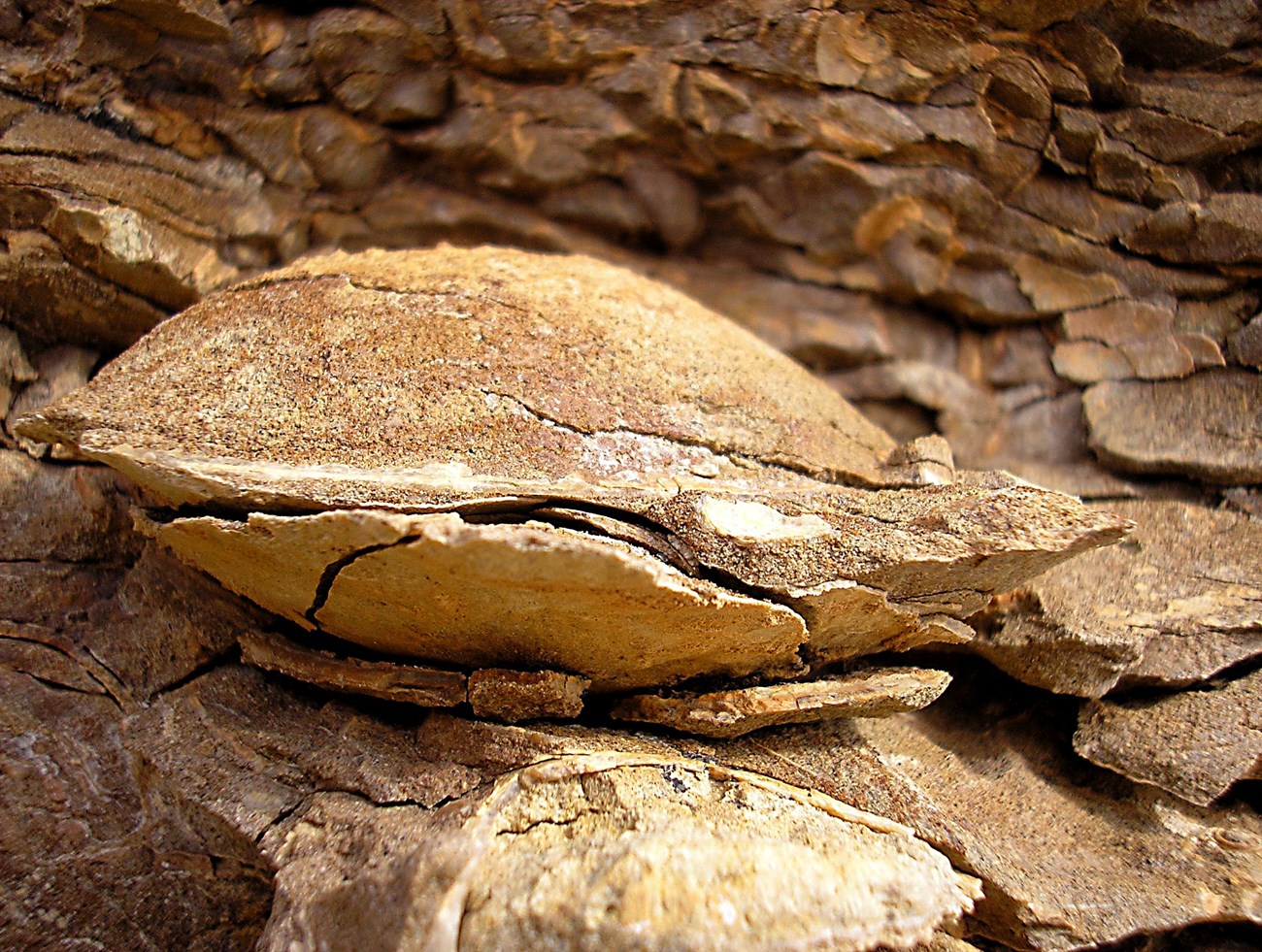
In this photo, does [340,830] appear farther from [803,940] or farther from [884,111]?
[884,111]

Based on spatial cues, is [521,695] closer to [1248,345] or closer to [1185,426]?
[1185,426]

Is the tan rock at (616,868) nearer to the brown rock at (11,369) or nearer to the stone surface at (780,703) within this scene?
the stone surface at (780,703)

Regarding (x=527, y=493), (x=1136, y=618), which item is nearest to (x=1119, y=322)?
(x=1136, y=618)

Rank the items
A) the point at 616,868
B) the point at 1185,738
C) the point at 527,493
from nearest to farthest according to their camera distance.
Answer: the point at 616,868 < the point at 527,493 < the point at 1185,738

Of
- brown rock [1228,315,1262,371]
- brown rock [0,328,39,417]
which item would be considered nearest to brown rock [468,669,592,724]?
brown rock [0,328,39,417]

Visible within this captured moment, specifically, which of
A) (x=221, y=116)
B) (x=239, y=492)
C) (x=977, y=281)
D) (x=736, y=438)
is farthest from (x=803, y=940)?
(x=221, y=116)

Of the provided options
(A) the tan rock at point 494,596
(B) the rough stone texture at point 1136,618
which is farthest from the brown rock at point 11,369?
(B) the rough stone texture at point 1136,618
